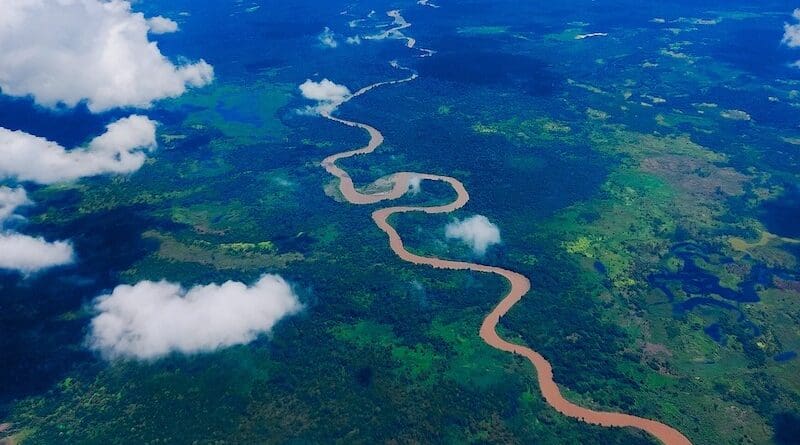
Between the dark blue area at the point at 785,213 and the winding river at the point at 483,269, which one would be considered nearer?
the winding river at the point at 483,269

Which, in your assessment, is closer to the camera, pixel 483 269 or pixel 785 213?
pixel 483 269

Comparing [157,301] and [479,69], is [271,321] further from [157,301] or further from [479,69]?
[479,69]

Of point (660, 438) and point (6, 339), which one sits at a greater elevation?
→ point (6, 339)

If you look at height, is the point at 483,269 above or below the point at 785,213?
above

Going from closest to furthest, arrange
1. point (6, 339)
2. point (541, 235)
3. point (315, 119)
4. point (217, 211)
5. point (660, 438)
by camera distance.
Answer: point (660, 438) → point (6, 339) → point (541, 235) → point (217, 211) → point (315, 119)

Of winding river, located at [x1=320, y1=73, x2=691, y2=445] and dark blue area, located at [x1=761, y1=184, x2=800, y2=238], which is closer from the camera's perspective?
winding river, located at [x1=320, y1=73, x2=691, y2=445]

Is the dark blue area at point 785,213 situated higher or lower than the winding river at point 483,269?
lower

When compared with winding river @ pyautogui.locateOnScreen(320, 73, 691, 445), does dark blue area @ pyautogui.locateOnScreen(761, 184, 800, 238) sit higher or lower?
lower

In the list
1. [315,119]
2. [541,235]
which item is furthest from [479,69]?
[541,235]
